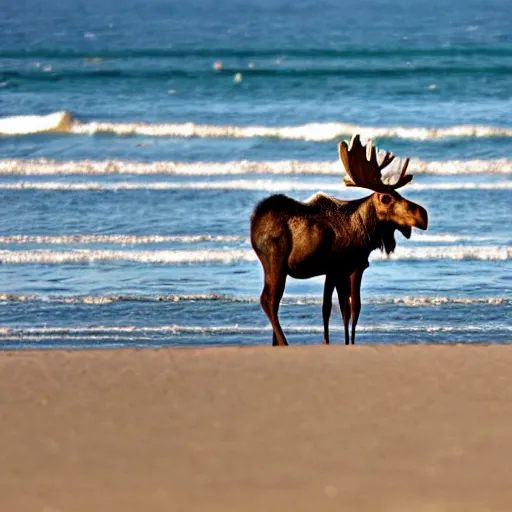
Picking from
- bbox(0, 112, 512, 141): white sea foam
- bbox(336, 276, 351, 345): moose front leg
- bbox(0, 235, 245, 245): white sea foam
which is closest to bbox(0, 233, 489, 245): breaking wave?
bbox(0, 235, 245, 245): white sea foam

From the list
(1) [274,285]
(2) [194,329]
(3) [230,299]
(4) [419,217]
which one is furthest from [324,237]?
(3) [230,299]

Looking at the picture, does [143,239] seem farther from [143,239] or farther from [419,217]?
[419,217]

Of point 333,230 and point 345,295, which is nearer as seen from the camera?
point 333,230

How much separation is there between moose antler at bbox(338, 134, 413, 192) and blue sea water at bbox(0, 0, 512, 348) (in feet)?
5.39

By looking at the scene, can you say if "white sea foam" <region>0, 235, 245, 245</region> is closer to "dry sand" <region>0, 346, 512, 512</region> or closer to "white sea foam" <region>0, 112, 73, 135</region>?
"dry sand" <region>0, 346, 512, 512</region>

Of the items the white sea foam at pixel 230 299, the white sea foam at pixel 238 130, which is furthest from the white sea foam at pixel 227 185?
the white sea foam at pixel 230 299

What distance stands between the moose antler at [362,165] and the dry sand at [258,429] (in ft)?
2.41

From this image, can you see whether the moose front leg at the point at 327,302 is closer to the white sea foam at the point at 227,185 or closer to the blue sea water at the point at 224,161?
the blue sea water at the point at 224,161

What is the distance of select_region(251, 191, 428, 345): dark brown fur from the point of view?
616 centimetres

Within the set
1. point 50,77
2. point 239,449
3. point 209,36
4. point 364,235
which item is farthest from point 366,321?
point 209,36

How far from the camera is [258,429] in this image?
498 centimetres

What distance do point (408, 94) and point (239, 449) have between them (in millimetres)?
15612

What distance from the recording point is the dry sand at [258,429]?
14.5 ft

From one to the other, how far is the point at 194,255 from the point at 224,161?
4.91 metres
